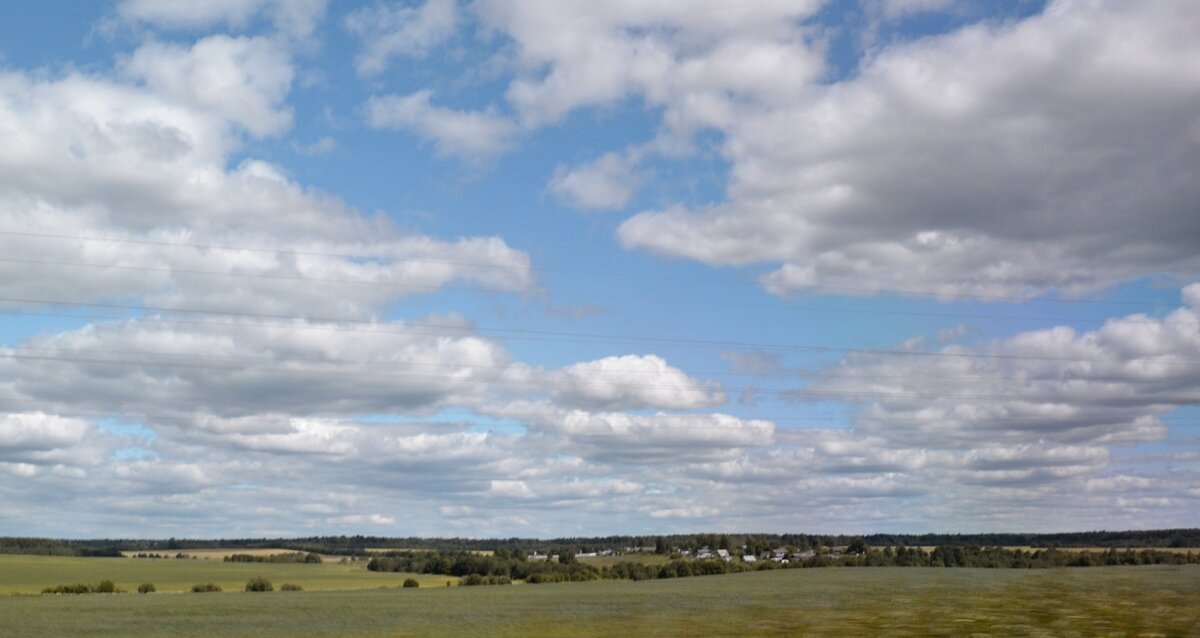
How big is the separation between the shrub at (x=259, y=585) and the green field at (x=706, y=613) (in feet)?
161

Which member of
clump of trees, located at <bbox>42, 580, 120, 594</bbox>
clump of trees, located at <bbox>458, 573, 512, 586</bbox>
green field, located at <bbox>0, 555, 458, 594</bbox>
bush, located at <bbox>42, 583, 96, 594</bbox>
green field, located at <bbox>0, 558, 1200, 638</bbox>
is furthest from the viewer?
clump of trees, located at <bbox>458, 573, 512, 586</bbox>

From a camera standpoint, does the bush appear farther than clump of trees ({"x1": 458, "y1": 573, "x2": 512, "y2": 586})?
No

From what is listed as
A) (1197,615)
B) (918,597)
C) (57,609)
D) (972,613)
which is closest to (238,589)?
(57,609)

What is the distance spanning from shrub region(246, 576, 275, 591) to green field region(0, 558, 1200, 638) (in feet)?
161

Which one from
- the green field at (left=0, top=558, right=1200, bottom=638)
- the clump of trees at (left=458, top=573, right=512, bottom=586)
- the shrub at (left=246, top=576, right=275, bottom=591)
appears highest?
the green field at (left=0, top=558, right=1200, bottom=638)

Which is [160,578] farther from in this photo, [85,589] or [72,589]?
[72,589]

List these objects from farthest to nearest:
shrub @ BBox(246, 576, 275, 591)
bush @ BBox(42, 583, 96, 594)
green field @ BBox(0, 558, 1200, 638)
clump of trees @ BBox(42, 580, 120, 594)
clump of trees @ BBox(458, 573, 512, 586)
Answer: clump of trees @ BBox(458, 573, 512, 586) < shrub @ BBox(246, 576, 275, 591) < clump of trees @ BBox(42, 580, 120, 594) < bush @ BBox(42, 583, 96, 594) < green field @ BBox(0, 558, 1200, 638)

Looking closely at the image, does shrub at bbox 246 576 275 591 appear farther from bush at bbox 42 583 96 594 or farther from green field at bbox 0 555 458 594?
bush at bbox 42 583 96 594

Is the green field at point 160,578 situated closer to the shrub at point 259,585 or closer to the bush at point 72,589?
the shrub at point 259,585

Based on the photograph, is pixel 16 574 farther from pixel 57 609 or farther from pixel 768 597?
pixel 768 597

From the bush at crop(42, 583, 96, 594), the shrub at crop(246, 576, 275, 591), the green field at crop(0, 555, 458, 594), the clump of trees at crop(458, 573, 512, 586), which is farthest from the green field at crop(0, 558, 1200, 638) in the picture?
the clump of trees at crop(458, 573, 512, 586)

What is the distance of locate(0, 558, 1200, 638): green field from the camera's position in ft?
193

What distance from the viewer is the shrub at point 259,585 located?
159125 mm

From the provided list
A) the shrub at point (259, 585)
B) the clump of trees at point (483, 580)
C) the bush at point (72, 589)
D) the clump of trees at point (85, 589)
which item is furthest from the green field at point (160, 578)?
the clump of trees at point (483, 580)
